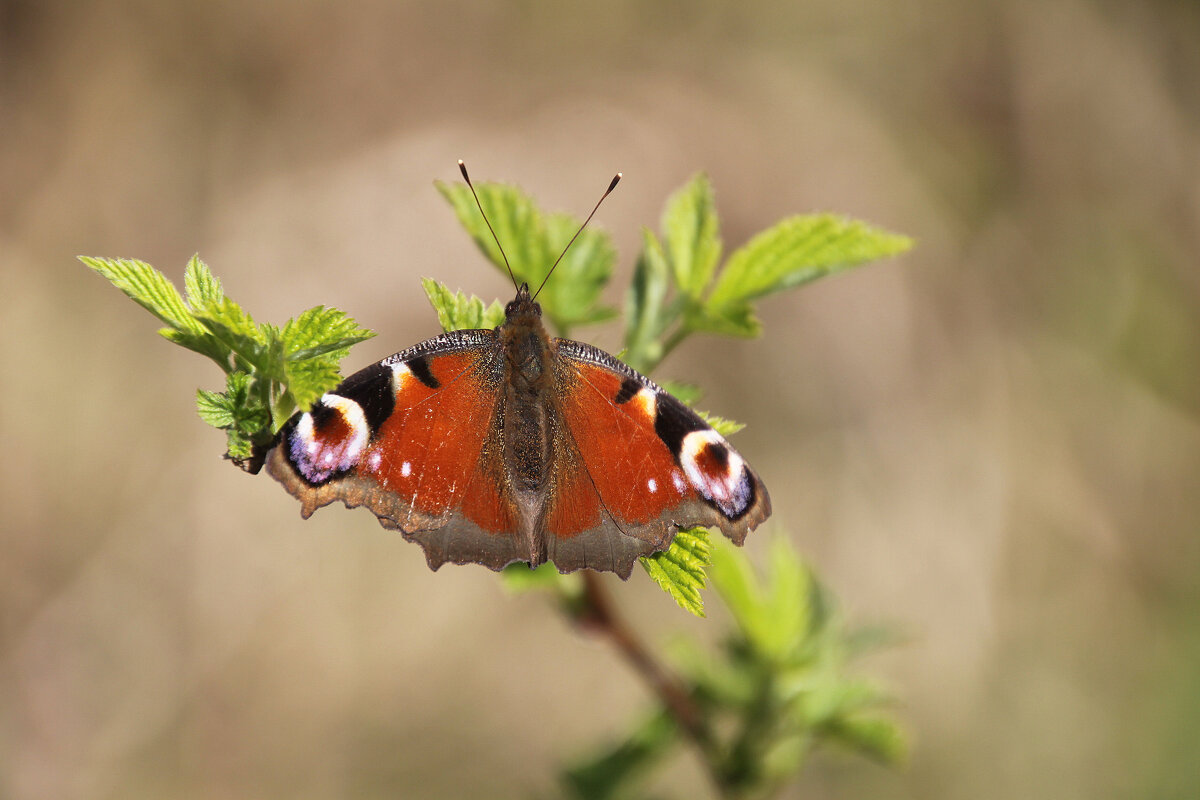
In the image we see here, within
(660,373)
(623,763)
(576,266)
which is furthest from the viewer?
(660,373)

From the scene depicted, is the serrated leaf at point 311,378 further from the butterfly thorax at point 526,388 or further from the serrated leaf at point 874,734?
the serrated leaf at point 874,734

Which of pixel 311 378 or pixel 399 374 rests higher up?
pixel 399 374

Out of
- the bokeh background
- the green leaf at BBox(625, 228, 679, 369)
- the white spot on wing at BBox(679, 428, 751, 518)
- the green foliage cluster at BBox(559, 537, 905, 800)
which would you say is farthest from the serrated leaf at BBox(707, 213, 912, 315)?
the bokeh background

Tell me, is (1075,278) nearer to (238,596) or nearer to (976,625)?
(976,625)

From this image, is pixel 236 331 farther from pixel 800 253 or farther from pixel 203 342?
pixel 800 253

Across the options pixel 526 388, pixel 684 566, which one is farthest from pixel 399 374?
pixel 684 566

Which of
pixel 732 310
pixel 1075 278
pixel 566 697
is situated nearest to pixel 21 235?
pixel 566 697

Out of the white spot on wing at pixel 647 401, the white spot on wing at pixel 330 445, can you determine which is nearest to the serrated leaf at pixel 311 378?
the white spot on wing at pixel 330 445
